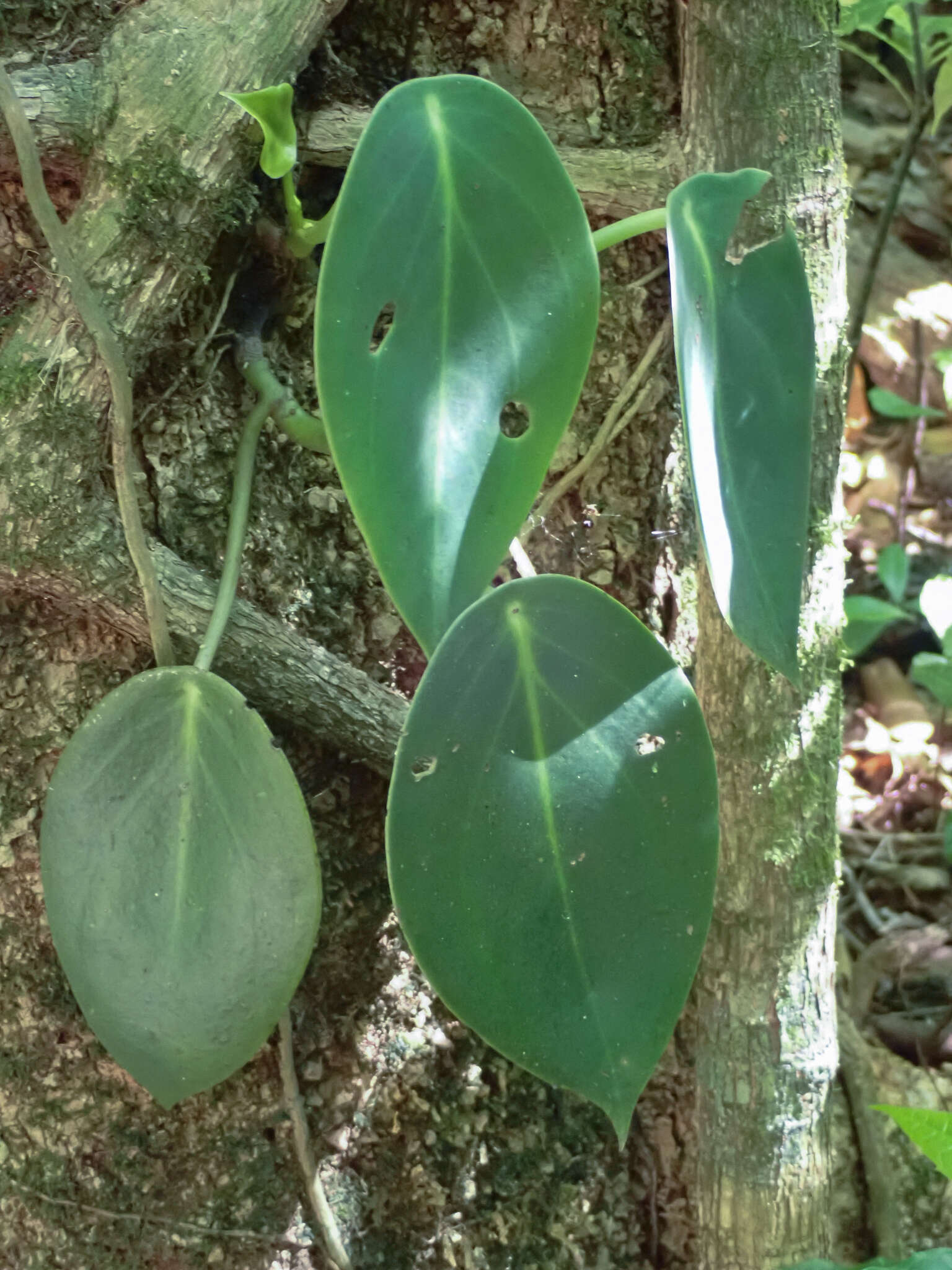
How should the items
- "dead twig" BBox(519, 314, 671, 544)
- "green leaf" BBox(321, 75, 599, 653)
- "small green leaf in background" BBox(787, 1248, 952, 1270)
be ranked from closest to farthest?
"green leaf" BBox(321, 75, 599, 653), "small green leaf in background" BBox(787, 1248, 952, 1270), "dead twig" BBox(519, 314, 671, 544)

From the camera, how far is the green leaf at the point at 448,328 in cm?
47

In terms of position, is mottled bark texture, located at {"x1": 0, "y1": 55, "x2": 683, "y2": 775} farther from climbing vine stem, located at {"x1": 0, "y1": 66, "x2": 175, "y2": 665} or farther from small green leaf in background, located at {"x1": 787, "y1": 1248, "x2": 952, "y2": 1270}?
small green leaf in background, located at {"x1": 787, "y1": 1248, "x2": 952, "y2": 1270}

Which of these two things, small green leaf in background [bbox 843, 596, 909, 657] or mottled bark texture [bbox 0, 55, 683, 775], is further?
small green leaf in background [bbox 843, 596, 909, 657]

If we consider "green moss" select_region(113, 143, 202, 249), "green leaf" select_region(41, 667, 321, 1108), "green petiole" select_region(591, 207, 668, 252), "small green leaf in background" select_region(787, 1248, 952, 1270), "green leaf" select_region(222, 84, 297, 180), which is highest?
"green leaf" select_region(222, 84, 297, 180)

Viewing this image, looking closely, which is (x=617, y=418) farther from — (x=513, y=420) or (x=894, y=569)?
(x=894, y=569)

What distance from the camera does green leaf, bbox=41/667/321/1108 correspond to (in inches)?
22.6

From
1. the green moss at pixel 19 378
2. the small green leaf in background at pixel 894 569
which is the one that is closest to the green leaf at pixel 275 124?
the green moss at pixel 19 378

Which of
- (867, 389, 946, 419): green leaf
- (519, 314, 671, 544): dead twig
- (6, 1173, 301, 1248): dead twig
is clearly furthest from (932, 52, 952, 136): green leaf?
(6, 1173, 301, 1248): dead twig

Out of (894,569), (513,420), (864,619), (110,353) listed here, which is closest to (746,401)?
(513,420)

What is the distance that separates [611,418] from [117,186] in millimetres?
384

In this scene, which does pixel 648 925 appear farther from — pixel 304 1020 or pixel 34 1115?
pixel 34 1115

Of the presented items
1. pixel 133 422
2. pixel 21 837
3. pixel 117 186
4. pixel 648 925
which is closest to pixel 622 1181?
pixel 648 925

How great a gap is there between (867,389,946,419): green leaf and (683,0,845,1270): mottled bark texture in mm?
1127

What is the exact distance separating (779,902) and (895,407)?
131 cm
